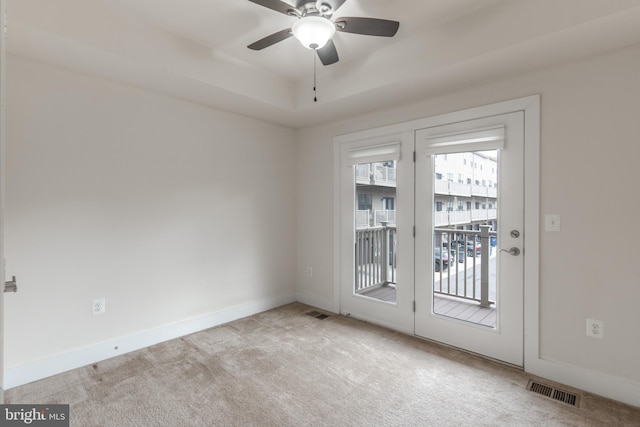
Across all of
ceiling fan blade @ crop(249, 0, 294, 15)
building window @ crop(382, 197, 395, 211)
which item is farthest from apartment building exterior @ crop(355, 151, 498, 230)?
ceiling fan blade @ crop(249, 0, 294, 15)

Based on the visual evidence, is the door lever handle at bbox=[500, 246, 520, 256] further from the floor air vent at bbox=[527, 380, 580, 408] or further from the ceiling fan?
the ceiling fan

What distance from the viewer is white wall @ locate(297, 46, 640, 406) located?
2047 mm

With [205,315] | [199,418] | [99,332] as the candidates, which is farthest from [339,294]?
[99,332]

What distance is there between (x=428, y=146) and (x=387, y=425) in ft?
7.31

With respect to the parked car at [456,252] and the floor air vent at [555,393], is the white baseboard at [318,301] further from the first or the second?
the floor air vent at [555,393]

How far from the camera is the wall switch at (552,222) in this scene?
2.31 metres

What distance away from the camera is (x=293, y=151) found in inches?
163

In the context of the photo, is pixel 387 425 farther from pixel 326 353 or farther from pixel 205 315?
pixel 205 315

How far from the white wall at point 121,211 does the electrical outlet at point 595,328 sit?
3.01 m

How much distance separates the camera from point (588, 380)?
218 centimetres

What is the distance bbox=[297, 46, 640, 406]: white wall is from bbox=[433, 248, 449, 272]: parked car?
771 millimetres

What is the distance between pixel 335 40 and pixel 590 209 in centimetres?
224

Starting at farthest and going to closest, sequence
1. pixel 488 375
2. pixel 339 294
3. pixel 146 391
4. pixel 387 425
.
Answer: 1. pixel 339 294
2. pixel 488 375
3. pixel 146 391
4. pixel 387 425

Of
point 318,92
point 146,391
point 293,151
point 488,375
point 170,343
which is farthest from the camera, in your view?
point 293,151
